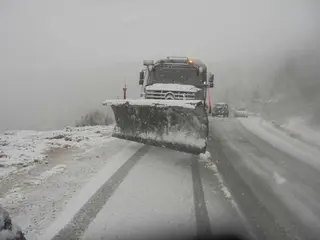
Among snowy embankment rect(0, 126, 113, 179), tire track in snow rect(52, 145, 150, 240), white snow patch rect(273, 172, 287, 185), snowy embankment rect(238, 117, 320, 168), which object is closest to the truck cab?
snowy embankment rect(0, 126, 113, 179)

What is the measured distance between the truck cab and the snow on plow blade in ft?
6.07

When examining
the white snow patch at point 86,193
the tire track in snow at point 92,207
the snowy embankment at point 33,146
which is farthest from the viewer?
the snowy embankment at point 33,146

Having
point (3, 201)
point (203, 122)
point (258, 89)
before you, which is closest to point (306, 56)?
point (258, 89)

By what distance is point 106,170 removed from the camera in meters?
6.41

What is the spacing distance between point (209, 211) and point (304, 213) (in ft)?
4.41

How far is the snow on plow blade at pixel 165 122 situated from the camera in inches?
280

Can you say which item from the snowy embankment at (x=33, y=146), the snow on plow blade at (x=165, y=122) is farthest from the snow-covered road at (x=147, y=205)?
the snowy embankment at (x=33, y=146)

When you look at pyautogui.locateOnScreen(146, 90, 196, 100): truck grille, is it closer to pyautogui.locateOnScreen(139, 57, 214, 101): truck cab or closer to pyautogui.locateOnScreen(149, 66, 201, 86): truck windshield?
pyautogui.locateOnScreen(139, 57, 214, 101): truck cab

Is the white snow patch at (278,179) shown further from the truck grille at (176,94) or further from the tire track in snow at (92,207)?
the truck grille at (176,94)

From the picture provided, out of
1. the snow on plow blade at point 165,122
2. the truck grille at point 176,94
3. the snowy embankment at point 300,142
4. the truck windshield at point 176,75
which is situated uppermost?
the truck windshield at point 176,75

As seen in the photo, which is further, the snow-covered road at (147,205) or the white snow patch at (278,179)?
the white snow patch at (278,179)

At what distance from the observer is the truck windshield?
34.6 feet

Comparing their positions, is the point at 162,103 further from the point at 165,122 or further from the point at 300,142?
the point at 300,142

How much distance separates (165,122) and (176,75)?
343 cm
